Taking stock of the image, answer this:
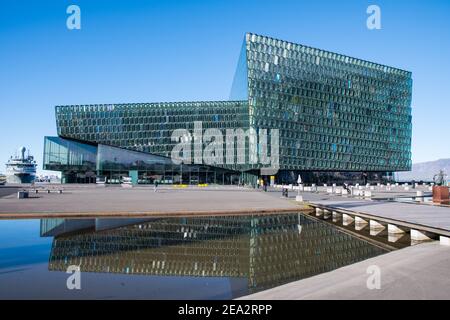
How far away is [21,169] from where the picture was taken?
134125mm

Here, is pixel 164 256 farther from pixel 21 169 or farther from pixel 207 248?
pixel 21 169

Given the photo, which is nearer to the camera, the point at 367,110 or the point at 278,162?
the point at 278,162

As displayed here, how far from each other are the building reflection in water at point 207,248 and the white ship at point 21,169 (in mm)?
125556

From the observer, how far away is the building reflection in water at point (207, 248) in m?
12.7

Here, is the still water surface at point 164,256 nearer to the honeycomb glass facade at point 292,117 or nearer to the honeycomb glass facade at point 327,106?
the honeycomb glass facade at point 292,117

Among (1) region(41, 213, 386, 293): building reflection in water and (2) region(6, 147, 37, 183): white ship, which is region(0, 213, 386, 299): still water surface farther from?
(2) region(6, 147, 37, 183): white ship

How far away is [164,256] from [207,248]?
2374 mm

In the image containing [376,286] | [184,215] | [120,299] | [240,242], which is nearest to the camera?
[376,286]

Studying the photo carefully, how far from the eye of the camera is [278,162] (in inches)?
3684

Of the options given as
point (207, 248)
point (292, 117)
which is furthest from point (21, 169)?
point (207, 248)

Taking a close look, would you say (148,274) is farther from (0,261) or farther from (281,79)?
(281,79)

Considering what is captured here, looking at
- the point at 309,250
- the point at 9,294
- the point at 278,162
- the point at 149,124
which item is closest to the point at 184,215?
the point at 309,250

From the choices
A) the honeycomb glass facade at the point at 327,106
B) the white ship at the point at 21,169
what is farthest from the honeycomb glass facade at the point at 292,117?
the white ship at the point at 21,169
